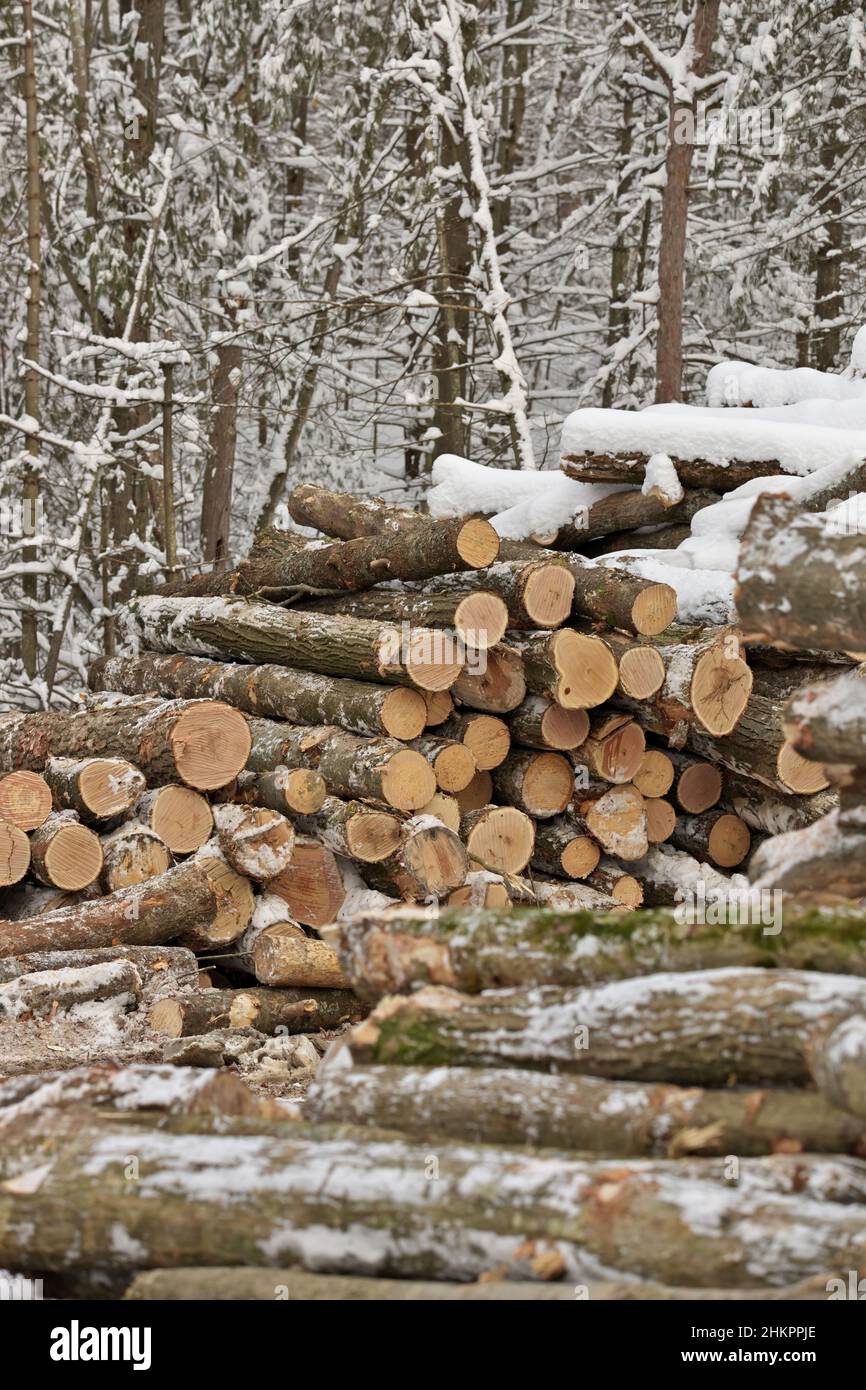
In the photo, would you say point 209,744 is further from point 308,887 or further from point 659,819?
point 659,819

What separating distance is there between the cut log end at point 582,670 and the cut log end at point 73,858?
8.07 ft

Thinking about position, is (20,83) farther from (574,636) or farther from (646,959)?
(646,959)

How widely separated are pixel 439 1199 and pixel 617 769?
4596mm

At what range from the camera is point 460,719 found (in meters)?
7.19

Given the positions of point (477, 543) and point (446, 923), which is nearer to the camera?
point (446, 923)

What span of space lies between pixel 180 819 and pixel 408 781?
1.16 metres

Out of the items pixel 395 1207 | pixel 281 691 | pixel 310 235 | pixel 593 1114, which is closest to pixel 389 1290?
pixel 395 1207

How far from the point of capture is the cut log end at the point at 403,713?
6.86m

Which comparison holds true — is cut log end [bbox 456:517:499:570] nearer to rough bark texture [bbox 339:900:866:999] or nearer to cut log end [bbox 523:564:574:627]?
cut log end [bbox 523:564:574:627]

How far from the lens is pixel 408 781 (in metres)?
6.63

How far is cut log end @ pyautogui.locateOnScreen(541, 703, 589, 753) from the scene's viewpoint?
22.9 ft

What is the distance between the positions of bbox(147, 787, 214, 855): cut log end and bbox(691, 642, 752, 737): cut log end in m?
2.59
